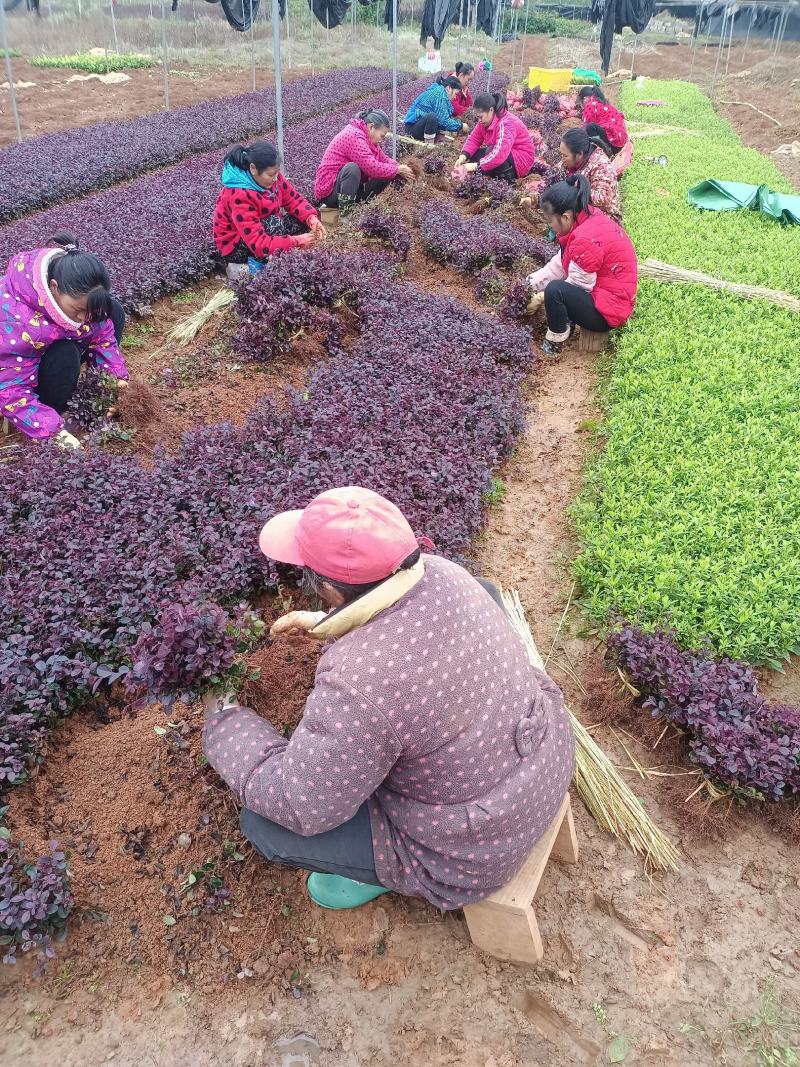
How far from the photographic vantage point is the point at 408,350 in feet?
16.7

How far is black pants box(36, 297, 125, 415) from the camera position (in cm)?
409

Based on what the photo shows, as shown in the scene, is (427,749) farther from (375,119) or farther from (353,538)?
(375,119)

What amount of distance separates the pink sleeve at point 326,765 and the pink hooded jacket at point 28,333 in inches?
114

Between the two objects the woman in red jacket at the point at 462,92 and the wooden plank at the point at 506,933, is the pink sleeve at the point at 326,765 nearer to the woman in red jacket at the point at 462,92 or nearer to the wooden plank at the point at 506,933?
the wooden plank at the point at 506,933

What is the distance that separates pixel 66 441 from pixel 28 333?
0.58 m

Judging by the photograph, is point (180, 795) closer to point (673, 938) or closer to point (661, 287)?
point (673, 938)

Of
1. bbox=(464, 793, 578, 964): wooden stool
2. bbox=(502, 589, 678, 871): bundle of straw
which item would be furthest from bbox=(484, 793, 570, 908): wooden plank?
bbox=(502, 589, 678, 871): bundle of straw

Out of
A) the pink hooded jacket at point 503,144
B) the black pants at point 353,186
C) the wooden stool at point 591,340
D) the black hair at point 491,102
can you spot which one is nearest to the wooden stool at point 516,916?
the wooden stool at point 591,340

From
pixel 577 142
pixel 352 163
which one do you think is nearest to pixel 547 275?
pixel 577 142

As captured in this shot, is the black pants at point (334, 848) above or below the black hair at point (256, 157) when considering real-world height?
below

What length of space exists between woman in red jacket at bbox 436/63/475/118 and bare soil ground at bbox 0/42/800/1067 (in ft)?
46.4

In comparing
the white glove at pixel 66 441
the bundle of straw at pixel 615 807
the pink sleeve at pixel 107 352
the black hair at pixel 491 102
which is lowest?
the bundle of straw at pixel 615 807

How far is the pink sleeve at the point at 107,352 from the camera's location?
4.40 m

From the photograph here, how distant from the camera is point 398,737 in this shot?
1.76 metres
